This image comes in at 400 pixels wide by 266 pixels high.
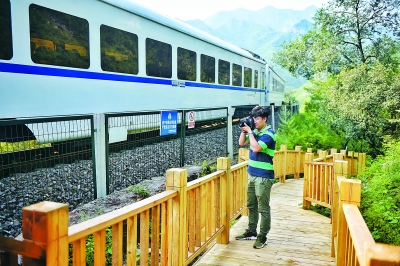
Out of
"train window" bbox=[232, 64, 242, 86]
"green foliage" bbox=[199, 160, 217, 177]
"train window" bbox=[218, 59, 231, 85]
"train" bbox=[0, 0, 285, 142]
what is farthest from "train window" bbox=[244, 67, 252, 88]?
"green foliage" bbox=[199, 160, 217, 177]

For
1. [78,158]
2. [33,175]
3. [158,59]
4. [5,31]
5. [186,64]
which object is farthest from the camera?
[186,64]

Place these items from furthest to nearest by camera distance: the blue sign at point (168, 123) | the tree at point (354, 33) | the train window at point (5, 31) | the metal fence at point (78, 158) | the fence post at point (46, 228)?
1. the tree at point (354, 33)
2. the blue sign at point (168, 123)
3. the train window at point (5, 31)
4. the metal fence at point (78, 158)
5. the fence post at point (46, 228)

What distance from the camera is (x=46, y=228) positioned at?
151 centimetres

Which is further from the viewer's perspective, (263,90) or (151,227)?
(263,90)

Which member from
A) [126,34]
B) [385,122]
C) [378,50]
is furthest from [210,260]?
[378,50]

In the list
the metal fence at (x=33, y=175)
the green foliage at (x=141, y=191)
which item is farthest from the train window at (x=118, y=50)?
the green foliage at (x=141, y=191)

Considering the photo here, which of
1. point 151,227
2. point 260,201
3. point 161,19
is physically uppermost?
point 161,19

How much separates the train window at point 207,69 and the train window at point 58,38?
14.2 ft

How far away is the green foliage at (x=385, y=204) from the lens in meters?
5.32

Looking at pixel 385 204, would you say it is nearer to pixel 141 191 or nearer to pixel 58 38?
pixel 141 191

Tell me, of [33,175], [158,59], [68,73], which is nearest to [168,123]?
[68,73]

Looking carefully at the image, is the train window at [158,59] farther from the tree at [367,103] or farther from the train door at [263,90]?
the train door at [263,90]

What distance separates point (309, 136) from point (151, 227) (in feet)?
37.7

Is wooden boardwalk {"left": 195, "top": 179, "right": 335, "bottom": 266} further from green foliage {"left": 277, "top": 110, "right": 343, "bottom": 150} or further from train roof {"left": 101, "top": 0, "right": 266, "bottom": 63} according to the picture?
green foliage {"left": 277, "top": 110, "right": 343, "bottom": 150}
